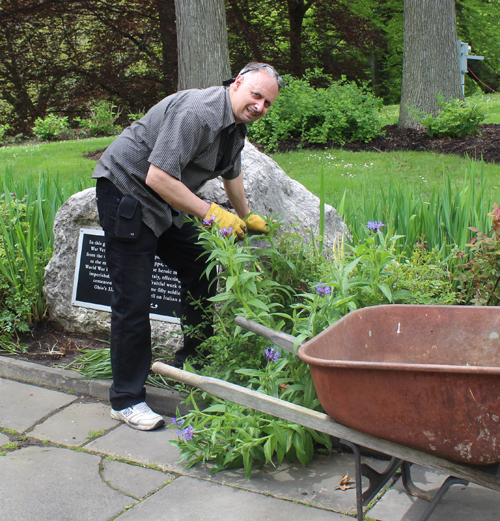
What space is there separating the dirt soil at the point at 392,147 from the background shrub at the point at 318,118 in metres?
0.17

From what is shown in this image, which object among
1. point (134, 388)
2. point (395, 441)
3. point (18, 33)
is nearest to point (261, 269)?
point (134, 388)

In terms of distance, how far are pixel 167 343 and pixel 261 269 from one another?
40.9 inches

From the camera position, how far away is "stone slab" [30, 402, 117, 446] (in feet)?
8.74

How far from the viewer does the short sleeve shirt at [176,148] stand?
2389 millimetres

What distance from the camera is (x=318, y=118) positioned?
9094mm

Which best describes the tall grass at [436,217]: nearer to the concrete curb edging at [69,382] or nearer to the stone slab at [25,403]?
the concrete curb edging at [69,382]

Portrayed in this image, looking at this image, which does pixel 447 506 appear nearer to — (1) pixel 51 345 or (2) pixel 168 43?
(1) pixel 51 345

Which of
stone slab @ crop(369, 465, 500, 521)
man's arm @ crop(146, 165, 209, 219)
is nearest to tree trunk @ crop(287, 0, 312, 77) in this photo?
man's arm @ crop(146, 165, 209, 219)

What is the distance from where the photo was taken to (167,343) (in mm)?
3521

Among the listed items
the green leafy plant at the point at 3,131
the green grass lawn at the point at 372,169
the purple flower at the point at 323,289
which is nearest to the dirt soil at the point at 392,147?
the green grass lawn at the point at 372,169

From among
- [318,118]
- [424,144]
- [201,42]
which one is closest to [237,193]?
[201,42]

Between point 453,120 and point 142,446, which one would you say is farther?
point 453,120

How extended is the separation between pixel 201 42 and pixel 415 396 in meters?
7.01

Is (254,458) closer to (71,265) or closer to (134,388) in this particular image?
(134,388)
